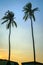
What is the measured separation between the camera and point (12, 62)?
55.1m

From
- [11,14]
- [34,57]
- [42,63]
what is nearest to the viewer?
[42,63]

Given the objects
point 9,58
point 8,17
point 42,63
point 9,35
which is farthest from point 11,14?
point 42,63

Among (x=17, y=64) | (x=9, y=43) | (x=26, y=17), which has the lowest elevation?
(x=17, y=64)

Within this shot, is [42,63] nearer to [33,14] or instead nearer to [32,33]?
[32,33]

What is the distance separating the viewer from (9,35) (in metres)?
62.7

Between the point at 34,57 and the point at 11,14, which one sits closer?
the point at 34,57

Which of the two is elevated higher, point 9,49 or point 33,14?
point 33,14

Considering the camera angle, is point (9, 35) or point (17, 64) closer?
point (17, 64)

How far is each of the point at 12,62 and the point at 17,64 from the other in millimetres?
1310

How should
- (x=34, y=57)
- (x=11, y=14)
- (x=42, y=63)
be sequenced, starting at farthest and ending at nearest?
(x=11, y=14) < (x=34, y=57) < (x=42, y=63)

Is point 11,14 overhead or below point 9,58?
overhead

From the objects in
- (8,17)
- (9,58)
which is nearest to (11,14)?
(8,17)

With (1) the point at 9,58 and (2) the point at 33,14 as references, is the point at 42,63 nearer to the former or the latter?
(1) the point at 9,58

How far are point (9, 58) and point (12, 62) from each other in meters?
5.04
